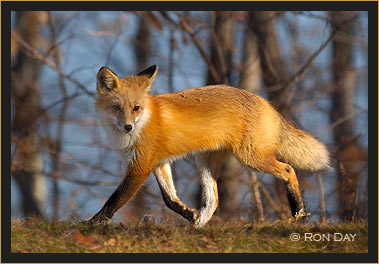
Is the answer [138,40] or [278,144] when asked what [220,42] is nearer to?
[138,40]

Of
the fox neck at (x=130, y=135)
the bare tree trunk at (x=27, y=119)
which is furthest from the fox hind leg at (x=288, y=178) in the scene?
the bare tree trunk at (x=27, y=119)

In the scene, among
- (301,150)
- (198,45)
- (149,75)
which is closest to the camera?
(149,75)

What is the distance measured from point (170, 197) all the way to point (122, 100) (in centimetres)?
138

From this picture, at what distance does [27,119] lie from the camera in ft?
43.2

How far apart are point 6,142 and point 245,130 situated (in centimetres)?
306

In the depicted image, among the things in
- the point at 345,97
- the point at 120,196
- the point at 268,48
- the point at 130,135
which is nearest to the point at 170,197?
the point at 120,196

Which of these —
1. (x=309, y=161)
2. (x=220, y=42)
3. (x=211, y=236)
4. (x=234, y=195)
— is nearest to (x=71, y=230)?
(x=211, y=236)

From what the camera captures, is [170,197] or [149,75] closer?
[149,75]

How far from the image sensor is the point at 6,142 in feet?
20.5

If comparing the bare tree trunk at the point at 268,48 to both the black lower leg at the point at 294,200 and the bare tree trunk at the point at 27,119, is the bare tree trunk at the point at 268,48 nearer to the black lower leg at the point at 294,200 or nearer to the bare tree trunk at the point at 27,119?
the bare tree trunk at the point at 27,119

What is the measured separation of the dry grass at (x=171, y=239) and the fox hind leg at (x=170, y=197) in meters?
0.91

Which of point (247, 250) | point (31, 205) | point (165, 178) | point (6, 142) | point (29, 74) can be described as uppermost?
point (29, 74)

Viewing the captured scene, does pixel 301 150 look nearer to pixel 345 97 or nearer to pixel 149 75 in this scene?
pixel 149 75

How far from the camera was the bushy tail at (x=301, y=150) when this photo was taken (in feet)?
21.9
